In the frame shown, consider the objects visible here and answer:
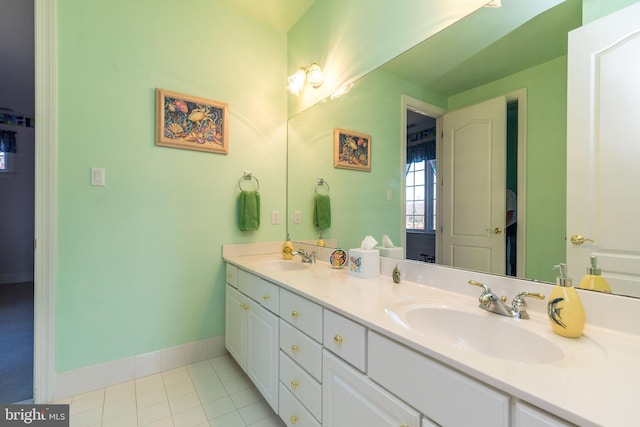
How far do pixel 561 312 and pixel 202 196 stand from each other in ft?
6.52

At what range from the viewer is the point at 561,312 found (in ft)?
2.46

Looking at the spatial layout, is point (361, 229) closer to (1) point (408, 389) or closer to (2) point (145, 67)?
(1) point (408, 389)

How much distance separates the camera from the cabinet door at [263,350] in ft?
4.55

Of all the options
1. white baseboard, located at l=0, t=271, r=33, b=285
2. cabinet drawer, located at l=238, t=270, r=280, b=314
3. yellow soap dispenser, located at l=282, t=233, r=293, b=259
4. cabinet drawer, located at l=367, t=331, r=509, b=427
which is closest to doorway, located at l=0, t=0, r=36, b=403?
white baseboard, located at l=0, t=271, r=33, b=285

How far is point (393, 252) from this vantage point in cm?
150

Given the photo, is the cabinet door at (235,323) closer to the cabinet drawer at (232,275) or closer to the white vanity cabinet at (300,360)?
the cabinet drawer at (232,275)

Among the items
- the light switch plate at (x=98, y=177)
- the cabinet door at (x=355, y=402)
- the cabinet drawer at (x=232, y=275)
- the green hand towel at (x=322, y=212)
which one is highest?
the light switch plate at (x=98, y=177)

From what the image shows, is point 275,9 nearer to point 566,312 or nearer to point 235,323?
point 235,323

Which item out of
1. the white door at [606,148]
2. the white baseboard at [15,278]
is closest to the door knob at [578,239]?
the white door at [606,148]

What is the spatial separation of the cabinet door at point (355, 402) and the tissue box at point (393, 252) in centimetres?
64

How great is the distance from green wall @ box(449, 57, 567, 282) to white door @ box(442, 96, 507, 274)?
9 centimetres

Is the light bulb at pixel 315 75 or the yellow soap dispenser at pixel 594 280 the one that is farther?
the light bulb at pixel 315 75

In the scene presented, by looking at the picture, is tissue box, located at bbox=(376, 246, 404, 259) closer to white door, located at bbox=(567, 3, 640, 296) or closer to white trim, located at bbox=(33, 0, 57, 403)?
white door, located at bbox=(567, 3, 640, 296)

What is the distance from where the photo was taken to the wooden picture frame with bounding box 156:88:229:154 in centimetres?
185
